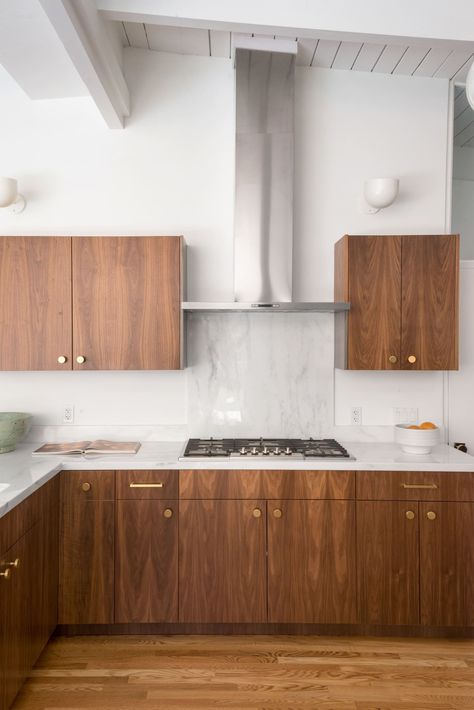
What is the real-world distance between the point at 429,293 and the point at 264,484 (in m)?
1.27

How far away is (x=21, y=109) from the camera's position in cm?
293

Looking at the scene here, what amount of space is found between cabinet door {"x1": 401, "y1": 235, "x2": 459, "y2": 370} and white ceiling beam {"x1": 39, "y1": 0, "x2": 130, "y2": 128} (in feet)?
5.36

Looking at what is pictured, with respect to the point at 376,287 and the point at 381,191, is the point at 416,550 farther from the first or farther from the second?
the point at 381,191

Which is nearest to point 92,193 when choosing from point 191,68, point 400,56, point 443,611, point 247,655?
point 191,68

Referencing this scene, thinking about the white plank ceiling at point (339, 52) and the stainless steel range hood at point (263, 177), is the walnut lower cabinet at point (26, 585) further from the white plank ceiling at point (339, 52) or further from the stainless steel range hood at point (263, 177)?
the white plank ceiling at point (339, 52)

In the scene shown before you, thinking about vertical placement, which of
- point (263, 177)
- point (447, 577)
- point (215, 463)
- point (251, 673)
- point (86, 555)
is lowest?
point (251, 673)

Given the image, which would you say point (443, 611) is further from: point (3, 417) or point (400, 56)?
point (400, 56)

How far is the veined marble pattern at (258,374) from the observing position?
2971mm

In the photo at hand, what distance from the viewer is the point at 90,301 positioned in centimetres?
264

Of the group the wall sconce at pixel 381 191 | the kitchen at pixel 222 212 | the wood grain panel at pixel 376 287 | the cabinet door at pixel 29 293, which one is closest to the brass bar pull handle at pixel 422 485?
the kitchen at pixel 222 212

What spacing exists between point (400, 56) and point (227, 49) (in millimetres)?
928

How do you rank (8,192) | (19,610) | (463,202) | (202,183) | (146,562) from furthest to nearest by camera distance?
1. (463,202)
2. (202,183)
3. (8,192)
4. (146,562)
5. (19,610)

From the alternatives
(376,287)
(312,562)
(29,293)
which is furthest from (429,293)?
(29,293)

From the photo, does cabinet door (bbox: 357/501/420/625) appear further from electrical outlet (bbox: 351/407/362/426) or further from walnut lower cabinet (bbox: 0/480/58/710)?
walnut lower cabinet (bbox: 0/480/58/710)
